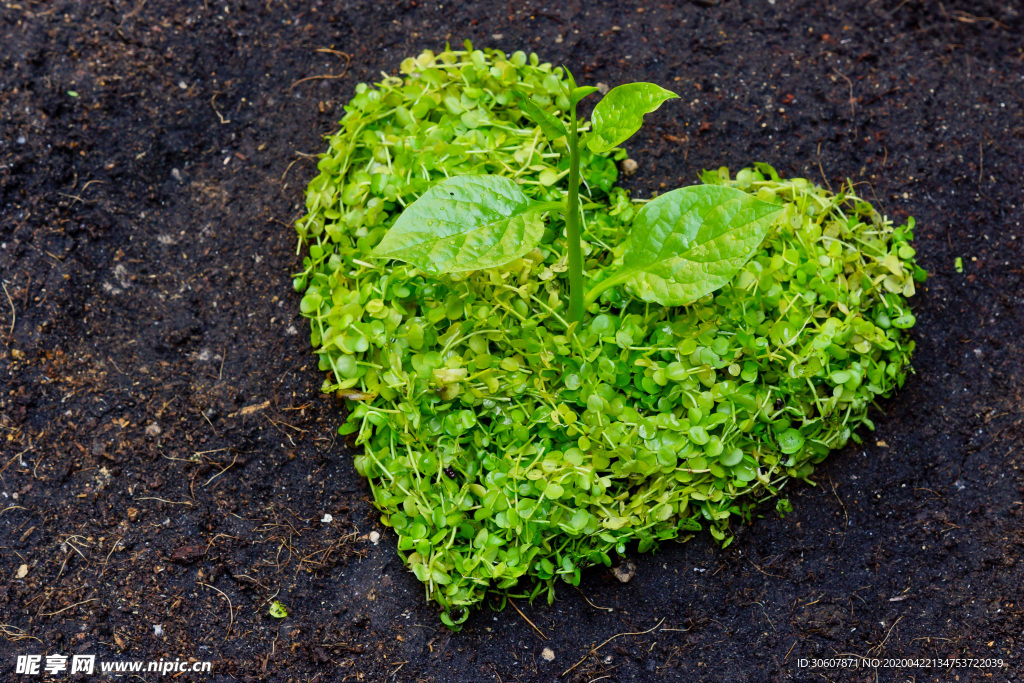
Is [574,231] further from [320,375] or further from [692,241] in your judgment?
[320,375]

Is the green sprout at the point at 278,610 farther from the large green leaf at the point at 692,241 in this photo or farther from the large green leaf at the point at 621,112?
the large green leaf at the point at 621,112

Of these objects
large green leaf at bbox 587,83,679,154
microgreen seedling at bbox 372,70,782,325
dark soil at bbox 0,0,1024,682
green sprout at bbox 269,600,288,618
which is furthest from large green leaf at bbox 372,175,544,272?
green sprout at bbox 269,600,288,618

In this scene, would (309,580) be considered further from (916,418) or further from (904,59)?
Answer: (904,59)

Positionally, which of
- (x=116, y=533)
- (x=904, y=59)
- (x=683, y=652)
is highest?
(x=904, y=59)

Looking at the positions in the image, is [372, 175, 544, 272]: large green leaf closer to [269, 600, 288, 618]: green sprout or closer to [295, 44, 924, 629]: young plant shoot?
[295, 44, 924, 629]: young plant shoot

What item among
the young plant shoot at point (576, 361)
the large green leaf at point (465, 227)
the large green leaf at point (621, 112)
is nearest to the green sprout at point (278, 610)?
the young plant shoot at point (576, 361)

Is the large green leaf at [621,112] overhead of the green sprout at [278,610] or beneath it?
overhead

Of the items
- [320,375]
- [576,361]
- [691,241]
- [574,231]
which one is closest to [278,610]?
[320,375]

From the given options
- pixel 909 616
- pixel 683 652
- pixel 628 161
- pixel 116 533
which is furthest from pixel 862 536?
pixel 116 533
